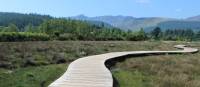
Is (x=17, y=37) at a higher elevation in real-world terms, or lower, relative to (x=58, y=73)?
lower

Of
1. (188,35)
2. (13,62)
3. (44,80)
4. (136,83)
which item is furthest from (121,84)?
(188,35)

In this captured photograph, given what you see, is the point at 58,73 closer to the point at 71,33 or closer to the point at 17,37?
the point at 17,37

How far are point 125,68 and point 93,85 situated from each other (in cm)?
928

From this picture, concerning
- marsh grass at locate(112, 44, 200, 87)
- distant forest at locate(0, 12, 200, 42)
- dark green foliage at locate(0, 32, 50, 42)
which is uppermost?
marsh grass at locate(112, 44, 200, 87)

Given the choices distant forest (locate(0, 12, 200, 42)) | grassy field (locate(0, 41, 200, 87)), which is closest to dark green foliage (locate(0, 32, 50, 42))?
distant forest (locate(0, 12, 200, 42))

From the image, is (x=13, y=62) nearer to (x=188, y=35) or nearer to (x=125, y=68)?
(x=125, y=68)

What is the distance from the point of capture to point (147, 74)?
2031 centimetres

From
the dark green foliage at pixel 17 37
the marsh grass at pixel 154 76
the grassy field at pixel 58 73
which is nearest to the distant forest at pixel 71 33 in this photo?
the dark green foliage at pixel 17 37

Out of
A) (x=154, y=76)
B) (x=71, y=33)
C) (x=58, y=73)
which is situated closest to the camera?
(x=58, y=73)

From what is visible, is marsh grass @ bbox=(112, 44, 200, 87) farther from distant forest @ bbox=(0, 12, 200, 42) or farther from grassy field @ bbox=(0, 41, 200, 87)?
distant forest @ bbox=(0, 12, 200, 42)

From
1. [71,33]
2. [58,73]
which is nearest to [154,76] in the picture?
[58,73]

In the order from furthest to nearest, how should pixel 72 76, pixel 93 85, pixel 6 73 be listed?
pixel 6 73 < pixel 72 76 < pixel 93 85

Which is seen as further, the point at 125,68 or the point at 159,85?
the point at 125,68

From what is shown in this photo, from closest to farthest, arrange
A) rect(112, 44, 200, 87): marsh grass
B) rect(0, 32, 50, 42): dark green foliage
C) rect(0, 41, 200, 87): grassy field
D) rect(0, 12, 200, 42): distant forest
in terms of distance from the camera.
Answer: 1. rect(0, 41, 200, 87): grassy field
2. rect(112, 44, 200, 87): marsh grass
3. rect(0, 32, 50, 42): dark green foliage
4. rect(0, 12, 200, 42): distant forest
